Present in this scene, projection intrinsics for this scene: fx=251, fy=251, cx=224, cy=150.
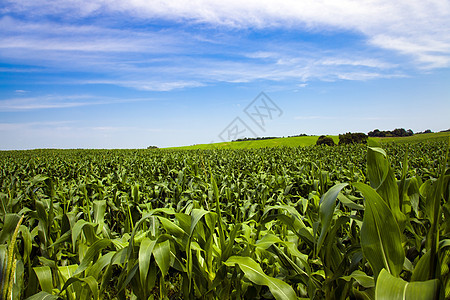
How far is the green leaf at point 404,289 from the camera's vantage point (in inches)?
37.0

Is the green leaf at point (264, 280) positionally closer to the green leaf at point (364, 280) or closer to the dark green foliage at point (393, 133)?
the green leaf at point (364, 280)

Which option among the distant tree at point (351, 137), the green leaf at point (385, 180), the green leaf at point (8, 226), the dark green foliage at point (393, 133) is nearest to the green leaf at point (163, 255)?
the green leaf at point (8, 226)

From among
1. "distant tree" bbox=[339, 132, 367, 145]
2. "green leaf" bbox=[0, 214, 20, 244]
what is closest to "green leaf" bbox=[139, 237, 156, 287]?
"green leaf" bbox=[0, 214, 20, 244]

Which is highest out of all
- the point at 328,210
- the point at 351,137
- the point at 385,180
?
the point at 351,137

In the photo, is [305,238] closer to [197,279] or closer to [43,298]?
[197,279]

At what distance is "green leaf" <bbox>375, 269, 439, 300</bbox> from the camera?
94 centimetres

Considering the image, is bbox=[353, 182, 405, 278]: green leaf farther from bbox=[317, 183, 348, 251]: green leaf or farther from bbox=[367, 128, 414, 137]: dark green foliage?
bbox=[367, 128, 414, 137]: dark green foliage

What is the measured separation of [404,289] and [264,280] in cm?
72

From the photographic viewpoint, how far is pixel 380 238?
4.09 ft

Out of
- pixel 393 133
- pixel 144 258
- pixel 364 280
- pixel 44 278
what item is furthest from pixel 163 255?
pixel 393 133

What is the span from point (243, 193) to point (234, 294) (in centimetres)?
438

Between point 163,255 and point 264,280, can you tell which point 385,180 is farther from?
point 163,255

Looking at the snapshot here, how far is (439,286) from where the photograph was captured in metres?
0.97

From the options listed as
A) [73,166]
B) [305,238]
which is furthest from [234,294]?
[73,166]
